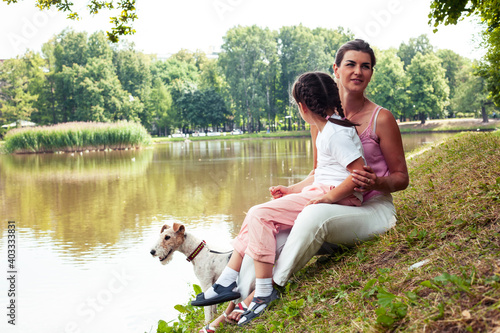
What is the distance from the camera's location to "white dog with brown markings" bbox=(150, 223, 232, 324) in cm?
388

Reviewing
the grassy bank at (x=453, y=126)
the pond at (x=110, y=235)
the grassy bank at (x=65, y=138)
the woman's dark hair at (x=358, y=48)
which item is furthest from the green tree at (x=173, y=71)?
the woman's dark hair at (x=358, y=48)

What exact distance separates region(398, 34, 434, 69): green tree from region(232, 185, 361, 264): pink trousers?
78.7 metres

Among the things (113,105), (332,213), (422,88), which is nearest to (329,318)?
(332,213)

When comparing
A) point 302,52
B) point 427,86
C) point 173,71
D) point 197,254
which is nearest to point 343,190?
point 197,254

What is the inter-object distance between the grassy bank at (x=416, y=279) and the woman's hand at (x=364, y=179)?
1.55 feet

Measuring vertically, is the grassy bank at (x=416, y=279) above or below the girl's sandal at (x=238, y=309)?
above

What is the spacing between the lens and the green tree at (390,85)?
2389 inches

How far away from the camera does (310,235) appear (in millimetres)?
3131

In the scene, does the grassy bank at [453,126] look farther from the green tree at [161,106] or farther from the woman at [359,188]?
the woman at [359,188]

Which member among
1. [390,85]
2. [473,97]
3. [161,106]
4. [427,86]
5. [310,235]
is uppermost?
[390,85]

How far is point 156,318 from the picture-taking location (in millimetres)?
4918

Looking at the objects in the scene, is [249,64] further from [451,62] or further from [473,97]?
[451,62]

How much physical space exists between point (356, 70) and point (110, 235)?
6.12 m

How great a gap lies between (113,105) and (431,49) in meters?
51.1
